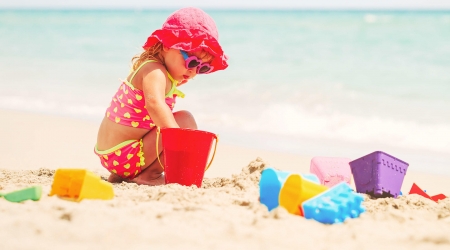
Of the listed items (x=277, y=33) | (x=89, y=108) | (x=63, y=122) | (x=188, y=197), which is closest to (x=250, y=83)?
(x=89, y=108)

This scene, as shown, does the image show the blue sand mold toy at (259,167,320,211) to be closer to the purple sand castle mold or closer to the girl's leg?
the purple sand castle mold

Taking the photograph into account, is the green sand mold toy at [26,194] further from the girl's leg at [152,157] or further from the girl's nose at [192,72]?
the girl's nose at [192,72]

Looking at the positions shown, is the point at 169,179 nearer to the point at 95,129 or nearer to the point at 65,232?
the point at 65,232

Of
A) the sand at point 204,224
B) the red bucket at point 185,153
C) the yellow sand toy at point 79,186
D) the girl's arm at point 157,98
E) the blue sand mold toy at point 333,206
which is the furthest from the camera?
the girl's arm at point 157,98

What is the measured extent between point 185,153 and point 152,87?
419 mm

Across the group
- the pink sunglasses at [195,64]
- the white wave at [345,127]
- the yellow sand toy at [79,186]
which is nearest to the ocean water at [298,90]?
the white wave at [345,127]

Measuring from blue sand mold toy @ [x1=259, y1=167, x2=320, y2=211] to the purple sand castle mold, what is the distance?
0.59 m

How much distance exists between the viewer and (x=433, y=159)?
3.94 metres

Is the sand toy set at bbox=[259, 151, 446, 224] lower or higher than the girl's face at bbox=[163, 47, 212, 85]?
lower

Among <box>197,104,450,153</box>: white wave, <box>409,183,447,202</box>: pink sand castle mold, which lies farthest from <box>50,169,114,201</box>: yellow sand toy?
<box>197,104,450,153</box>: white wave

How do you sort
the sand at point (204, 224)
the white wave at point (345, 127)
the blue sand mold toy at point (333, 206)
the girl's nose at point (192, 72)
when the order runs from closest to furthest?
1. the sand at point (204, 224)
2. the blue sand mold toy at point (333, 206)
3. the girl's nose at point (192, 72)
4. the white wave at point (345, 127)

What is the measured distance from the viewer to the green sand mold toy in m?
1.87

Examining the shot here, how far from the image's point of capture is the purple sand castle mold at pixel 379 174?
2.39 meters

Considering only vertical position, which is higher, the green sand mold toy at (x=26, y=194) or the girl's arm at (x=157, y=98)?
the girl's arm at (x=157, y=98)
